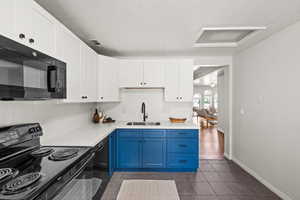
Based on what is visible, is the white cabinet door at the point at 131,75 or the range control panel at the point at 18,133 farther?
the white cabinet door at the point at 131,75

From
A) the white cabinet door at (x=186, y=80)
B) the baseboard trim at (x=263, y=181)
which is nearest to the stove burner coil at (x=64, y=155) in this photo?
the white cabinet door at (x=186, y=80)

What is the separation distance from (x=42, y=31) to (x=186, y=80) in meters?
2.57

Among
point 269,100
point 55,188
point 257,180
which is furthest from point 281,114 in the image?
point 55,188

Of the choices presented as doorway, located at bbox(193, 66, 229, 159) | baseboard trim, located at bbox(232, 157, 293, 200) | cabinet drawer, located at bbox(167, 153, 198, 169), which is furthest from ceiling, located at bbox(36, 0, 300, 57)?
baseboard trim, located at bbox(232, 157, 293, 200)

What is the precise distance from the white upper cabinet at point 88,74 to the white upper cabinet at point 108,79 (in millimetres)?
132

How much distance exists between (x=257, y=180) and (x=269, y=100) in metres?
1.44

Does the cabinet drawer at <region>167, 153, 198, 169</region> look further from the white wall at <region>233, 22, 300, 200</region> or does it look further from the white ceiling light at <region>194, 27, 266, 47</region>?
the white ceiling light at <region>194, 27, 266, 47</region>

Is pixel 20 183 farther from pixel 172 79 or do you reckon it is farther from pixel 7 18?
pixel 172 79

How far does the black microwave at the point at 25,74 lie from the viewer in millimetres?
930

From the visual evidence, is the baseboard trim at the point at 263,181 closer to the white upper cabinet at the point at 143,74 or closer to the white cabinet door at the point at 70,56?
the white upper cabinet at the point at 143,74

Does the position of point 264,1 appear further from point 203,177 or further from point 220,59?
point 203,177

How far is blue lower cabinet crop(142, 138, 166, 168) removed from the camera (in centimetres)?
289

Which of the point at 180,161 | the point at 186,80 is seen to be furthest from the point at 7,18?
the point at 180,161

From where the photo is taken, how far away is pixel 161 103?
11.7ft
